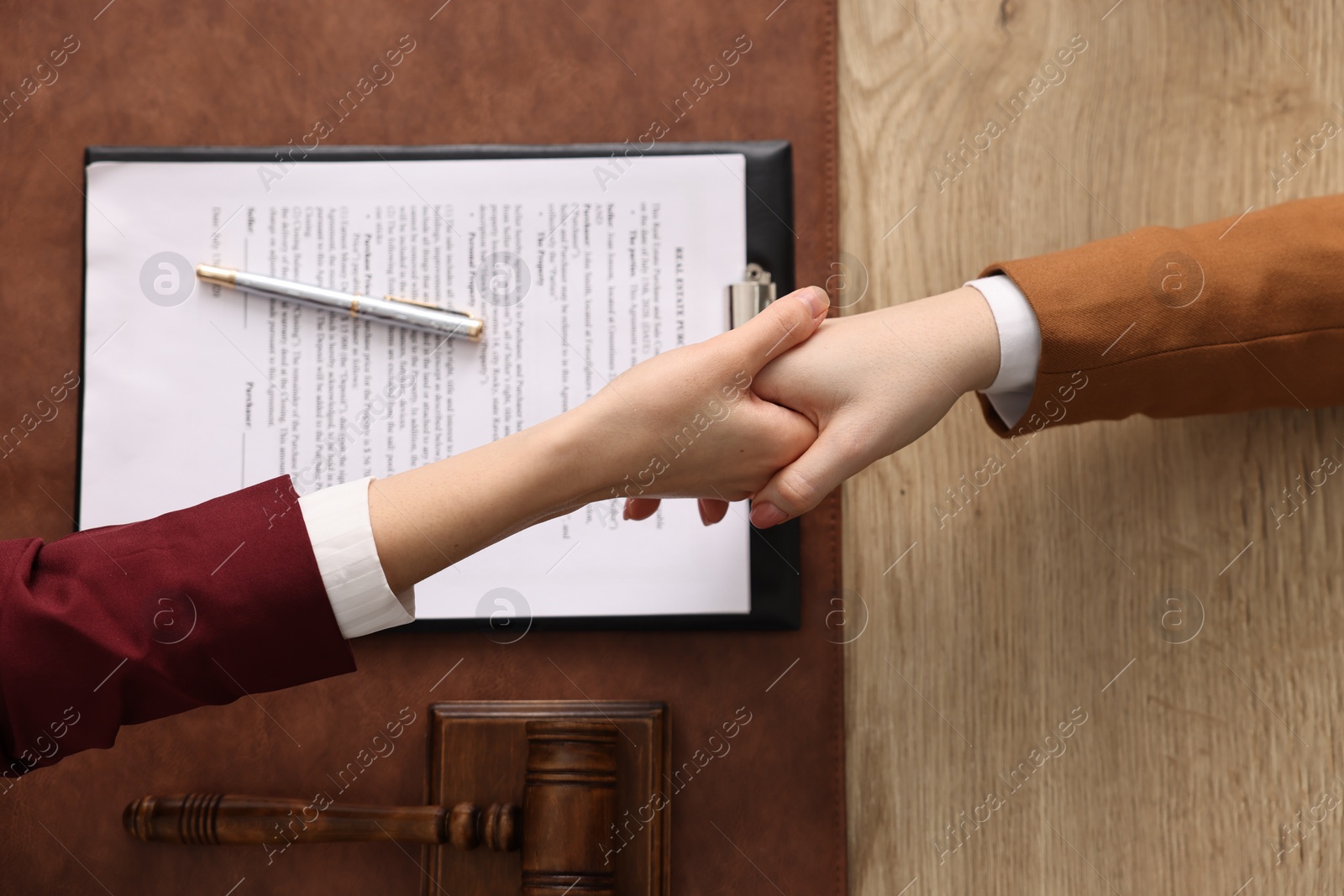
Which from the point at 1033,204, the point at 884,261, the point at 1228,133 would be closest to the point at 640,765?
the point at 884,261

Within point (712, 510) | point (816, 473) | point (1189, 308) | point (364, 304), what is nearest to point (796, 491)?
point (816, 473)

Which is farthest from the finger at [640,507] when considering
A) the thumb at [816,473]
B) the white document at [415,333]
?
the thumb at [816,473]

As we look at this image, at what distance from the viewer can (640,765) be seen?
0.85 metres

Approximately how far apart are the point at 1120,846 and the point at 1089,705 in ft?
0.46

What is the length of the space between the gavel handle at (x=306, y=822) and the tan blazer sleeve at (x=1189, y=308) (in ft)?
2.03

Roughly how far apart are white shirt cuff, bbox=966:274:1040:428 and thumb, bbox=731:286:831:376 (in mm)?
144

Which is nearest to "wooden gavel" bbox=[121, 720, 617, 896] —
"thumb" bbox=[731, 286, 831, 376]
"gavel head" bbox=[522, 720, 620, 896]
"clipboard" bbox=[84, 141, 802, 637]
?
"gavel head" bbox=[522, 720, 620, 896]

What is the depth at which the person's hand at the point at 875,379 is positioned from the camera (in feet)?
2.43

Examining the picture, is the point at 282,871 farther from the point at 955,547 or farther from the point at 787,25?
the point at 787,25

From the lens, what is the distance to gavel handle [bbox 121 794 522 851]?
809 mm

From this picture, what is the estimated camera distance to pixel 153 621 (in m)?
0.63

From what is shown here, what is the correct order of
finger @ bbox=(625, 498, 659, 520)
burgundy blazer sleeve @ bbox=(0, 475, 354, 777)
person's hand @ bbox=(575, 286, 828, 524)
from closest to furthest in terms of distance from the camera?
1. burgundy blazer sleeve @ bbox=(0, 475, 354, 777)
2. person's hand @ bbox=(575, 286, 828, 524)
3. finger @ bbox=(625, 498, 659, 520)

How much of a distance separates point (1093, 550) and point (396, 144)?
825mm

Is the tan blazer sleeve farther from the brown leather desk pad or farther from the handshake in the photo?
the brown leather desk pad
